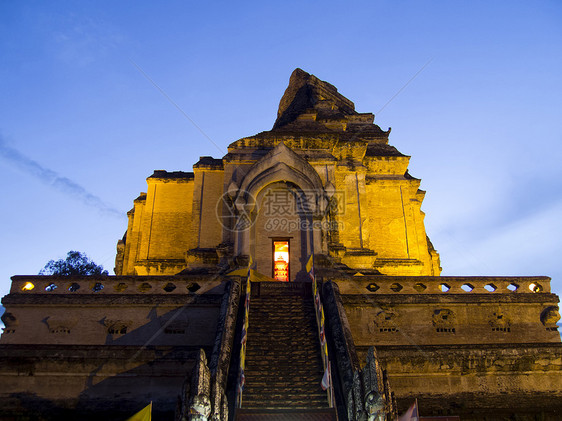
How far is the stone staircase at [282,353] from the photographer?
9.62 m

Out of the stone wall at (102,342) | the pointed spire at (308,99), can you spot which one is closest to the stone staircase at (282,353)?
the stone wall at (102,342)

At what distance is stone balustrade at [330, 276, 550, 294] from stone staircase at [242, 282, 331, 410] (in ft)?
→ 5.45

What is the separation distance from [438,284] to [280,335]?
5.21 m

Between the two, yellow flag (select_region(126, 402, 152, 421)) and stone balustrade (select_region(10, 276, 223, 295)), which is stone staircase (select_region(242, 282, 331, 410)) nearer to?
yellow flag (select_region(126, 402, 152, 421))

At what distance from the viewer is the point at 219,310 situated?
42.8 feet

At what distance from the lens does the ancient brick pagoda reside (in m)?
9.87

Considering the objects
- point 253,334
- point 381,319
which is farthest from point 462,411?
point 253,334

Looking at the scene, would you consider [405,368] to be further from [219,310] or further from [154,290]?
[154,290]

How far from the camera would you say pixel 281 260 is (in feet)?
58.4

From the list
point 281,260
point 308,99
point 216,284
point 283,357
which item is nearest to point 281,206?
point 281,260

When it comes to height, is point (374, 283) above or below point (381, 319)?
above

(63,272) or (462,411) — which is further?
(63,272)

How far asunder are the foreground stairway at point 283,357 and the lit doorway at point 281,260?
137 inches

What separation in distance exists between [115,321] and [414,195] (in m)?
15.6
